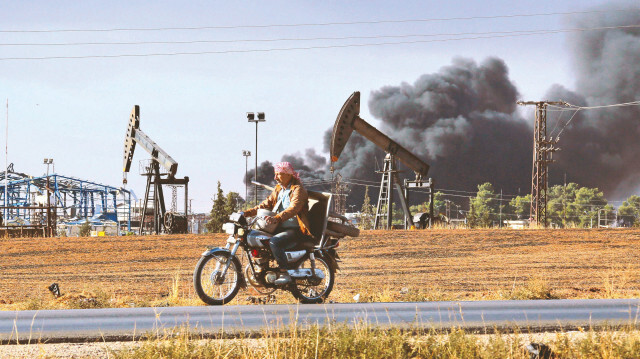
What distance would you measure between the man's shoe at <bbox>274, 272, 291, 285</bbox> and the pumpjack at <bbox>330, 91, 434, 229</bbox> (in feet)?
68.0

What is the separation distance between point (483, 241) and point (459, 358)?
18311mm

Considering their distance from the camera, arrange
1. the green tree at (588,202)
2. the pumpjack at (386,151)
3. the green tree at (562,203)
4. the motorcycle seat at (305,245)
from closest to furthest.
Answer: the motorcycle seat at (305,245) < the pumpjack at (386,151) < the green tree at (562,203) < the green tree at (588,202)

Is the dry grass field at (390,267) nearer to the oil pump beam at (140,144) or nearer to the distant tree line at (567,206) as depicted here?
the oil pump beam at (140,144)

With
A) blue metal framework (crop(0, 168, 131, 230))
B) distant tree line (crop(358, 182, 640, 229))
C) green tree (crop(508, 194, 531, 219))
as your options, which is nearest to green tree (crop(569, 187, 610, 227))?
distant tree line (crop(358, 182, 640, 229))

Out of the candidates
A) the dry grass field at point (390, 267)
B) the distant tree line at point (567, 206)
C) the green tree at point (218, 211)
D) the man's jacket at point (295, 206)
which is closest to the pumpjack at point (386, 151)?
the dry grass field at point (390, 267)

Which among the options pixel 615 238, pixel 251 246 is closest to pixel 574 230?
pixel 615 238

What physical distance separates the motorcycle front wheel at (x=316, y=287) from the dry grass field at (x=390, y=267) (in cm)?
100

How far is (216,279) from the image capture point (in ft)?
32.7

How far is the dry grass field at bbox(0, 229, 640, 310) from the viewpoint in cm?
1333

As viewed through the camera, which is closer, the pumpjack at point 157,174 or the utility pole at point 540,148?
the pumpjack at point 157,174

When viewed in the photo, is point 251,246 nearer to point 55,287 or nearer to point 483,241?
point 55,287

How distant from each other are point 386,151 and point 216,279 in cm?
2566

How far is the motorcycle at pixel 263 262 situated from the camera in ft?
32.8

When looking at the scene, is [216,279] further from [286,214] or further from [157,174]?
[157,174]
